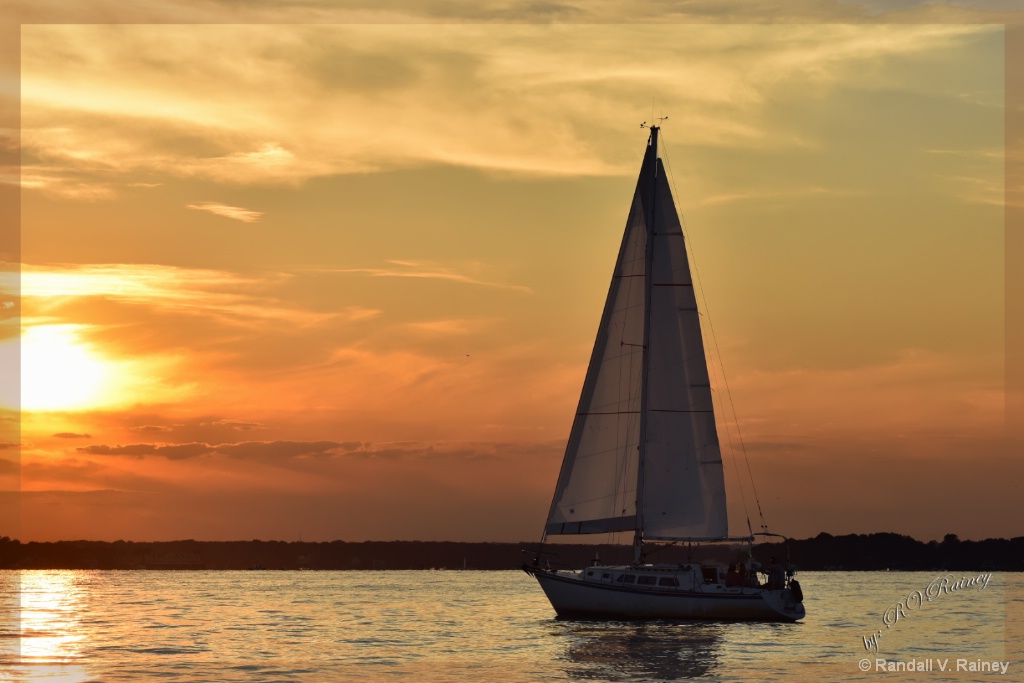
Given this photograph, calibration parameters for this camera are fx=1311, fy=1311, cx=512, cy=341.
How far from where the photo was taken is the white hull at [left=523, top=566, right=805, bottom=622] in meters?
64.6

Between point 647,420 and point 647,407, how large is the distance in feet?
2.24

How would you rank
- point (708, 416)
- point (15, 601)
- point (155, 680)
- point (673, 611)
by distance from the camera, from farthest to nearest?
point (15, 601), point (708, 416), point (673, 611), point (155, 680)

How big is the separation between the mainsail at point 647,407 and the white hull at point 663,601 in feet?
10.2

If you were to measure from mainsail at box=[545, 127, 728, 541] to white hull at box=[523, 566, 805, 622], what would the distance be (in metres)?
3.12

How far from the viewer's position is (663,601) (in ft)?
212

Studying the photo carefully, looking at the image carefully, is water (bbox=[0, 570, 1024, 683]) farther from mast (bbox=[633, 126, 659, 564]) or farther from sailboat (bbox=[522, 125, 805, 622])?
mast (bbox=[633, 126, 659, 564])

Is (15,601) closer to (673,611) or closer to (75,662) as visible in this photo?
(75,662)

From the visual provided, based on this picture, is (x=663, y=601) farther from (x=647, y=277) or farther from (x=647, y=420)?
(x=647, y=277)

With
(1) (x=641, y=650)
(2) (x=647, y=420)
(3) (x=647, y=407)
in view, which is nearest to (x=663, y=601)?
(1) (x=641, y=650)

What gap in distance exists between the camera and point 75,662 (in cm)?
5794

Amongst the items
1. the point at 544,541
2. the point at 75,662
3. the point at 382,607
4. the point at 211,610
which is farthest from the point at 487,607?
the point at 75,662

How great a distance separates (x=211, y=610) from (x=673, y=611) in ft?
191

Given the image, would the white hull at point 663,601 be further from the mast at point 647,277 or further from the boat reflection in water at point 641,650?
the mast at point 647,277

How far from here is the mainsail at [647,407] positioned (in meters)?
67.9
